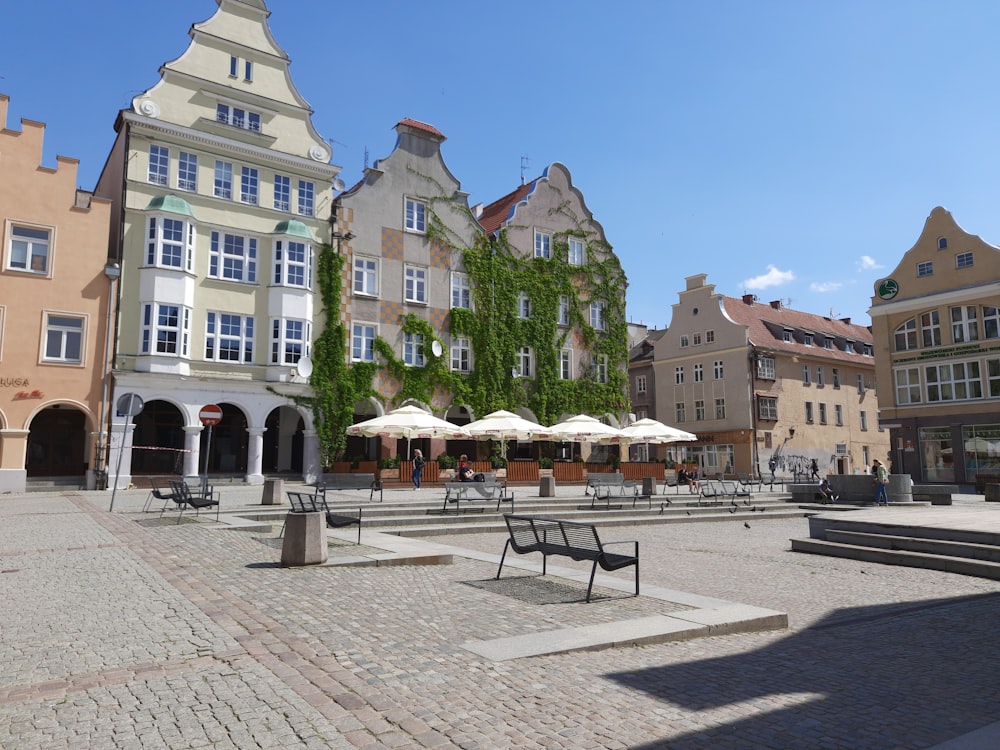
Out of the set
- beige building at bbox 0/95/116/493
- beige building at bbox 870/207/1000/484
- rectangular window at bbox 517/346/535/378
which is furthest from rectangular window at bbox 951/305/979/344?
beige building at bbox 0/95/116/493

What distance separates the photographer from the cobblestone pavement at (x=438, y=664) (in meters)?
4.66

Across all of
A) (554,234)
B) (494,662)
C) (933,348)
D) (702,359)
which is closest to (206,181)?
(554,234)

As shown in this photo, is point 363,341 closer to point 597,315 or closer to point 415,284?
point 415,284

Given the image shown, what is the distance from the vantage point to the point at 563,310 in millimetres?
42688

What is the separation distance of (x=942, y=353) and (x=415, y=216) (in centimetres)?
3272

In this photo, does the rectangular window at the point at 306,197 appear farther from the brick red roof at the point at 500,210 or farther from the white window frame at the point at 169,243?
the brick red roof at the point at 500,210

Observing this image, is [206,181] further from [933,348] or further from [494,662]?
[933,348]

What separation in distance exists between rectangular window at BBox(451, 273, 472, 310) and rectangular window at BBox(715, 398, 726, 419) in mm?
23642

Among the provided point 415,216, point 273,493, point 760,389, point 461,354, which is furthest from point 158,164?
point 760,389

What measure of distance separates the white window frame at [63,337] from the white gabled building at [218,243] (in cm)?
132

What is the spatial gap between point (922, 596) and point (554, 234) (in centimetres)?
3511

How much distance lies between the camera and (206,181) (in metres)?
32.1

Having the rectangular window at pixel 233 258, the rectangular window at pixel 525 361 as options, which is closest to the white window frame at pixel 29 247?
the rectangular window at pixel 233 258

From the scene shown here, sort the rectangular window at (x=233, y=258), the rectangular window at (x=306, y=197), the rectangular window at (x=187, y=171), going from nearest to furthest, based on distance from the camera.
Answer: the rectangular window at (x=187, y=171) → the rectangular window at (x=233, y=258) → the rectangular window at (x=306, y=197)
